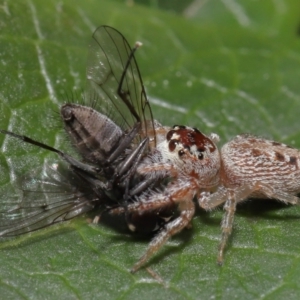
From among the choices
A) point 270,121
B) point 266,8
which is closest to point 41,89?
point 270,121

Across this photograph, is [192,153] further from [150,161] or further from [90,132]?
[90,132]

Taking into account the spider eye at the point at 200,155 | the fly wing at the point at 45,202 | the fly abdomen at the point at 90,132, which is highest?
the fly abdomen at the point at 90,132

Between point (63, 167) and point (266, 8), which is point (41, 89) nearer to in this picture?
point (63, 167)

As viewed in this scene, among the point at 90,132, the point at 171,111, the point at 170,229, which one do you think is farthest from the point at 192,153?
the point at 171,111

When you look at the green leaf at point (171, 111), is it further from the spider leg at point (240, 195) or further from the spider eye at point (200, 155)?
the spider eye at point (200, 155)

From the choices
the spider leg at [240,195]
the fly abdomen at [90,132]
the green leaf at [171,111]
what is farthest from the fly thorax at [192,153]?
the fly abdomen at [90,132]

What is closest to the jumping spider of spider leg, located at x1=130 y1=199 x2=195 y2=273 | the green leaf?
spider leg, located at x1=130 y1=199 x2=195 y2=273

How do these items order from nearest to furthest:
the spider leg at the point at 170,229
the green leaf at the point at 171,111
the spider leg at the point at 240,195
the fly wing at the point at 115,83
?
the green leaf at the point at 171,111
the spider leg at the point at 170,229
the spider leg at the point at 240,195
the fly wing at the point at 115,83
